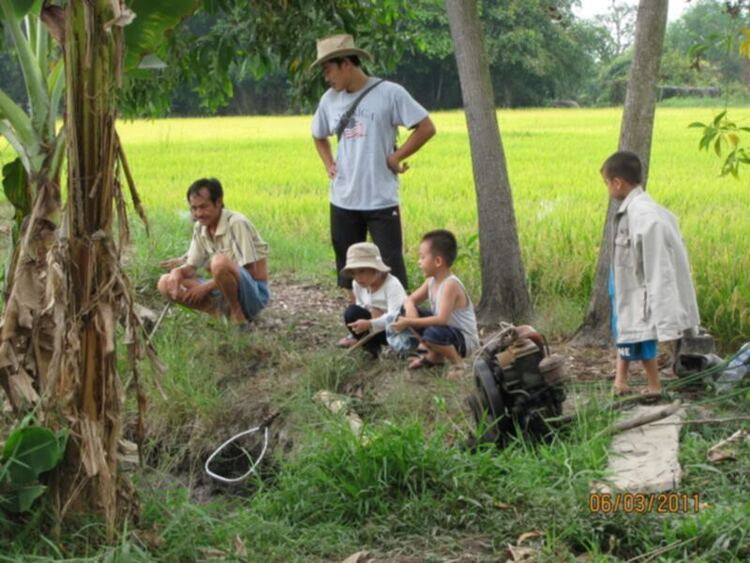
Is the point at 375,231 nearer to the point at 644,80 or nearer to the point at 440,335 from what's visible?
the point at 440,335

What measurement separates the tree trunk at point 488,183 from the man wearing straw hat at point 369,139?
45cm

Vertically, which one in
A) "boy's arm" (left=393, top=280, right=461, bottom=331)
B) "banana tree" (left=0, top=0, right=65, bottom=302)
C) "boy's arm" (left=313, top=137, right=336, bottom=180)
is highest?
"banana tree" (left=0, top=0, right=65, bottom=302)

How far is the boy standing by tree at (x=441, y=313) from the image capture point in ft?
17.6

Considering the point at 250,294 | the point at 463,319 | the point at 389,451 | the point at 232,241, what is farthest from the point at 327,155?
the point at 389,451

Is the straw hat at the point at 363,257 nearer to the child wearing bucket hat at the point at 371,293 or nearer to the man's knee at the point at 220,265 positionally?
the child wearing bucket hat at the point at 371,293

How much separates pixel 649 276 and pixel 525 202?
6.02 meters

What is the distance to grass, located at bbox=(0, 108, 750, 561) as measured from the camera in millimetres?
3592

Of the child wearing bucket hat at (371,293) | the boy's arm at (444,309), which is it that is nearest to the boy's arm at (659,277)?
the boy's arm at (444,309)

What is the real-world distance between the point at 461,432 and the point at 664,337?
955 millimetres

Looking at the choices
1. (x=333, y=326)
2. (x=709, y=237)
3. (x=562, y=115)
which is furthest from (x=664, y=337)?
(x=562, y=115)

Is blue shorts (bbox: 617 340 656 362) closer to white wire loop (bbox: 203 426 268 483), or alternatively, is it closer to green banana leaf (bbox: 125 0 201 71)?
white wire loop (bbox: 203 426 268 483)

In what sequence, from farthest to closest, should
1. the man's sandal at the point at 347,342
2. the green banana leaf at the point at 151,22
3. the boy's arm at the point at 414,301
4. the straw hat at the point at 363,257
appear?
1. the man's sandal at the point at 347,342
2. the straw hat at the point at 363,257
3. the boy's arm at the point at 414,301
4. the green banana leaf at the point at 151,22
